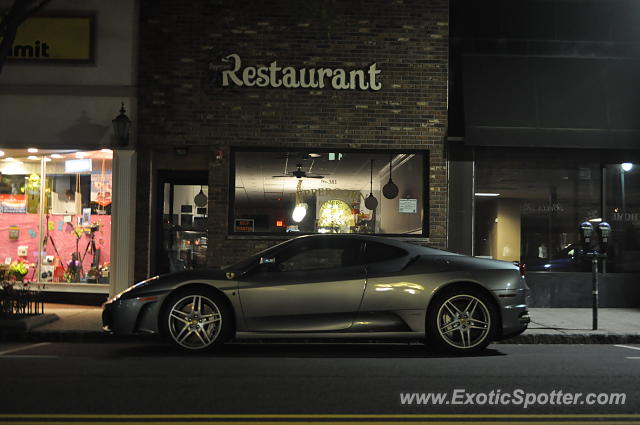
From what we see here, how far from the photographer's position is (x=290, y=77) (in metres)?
13.9

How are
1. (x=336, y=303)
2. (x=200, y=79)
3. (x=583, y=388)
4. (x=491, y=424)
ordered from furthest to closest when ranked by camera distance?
(x=200, y=79), (x=336, y=303), (x=583, y=388), (x=491, y=424)

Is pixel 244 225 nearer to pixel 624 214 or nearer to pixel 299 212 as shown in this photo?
pixel 299 212

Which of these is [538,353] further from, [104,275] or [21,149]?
[21,149]

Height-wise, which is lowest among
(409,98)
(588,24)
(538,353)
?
(538,353)

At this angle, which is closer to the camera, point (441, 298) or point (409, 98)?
point (441, 298)

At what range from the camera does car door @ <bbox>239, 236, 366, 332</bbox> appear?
8.44 metres

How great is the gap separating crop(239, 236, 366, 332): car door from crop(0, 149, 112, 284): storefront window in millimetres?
6823

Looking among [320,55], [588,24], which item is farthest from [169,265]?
[588,24]

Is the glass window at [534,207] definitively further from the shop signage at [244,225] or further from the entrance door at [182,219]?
the entrance door at [182,219]

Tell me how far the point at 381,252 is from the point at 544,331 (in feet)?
10.2

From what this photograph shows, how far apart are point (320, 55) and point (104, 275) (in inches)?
230

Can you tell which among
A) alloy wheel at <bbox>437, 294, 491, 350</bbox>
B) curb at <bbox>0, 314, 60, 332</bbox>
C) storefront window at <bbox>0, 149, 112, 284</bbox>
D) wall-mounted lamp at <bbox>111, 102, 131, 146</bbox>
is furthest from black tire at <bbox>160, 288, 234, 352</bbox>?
storefront window at <bbox>0, 149, 112, 284</bbox>

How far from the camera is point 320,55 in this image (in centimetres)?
1398

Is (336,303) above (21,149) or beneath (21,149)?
beneath
